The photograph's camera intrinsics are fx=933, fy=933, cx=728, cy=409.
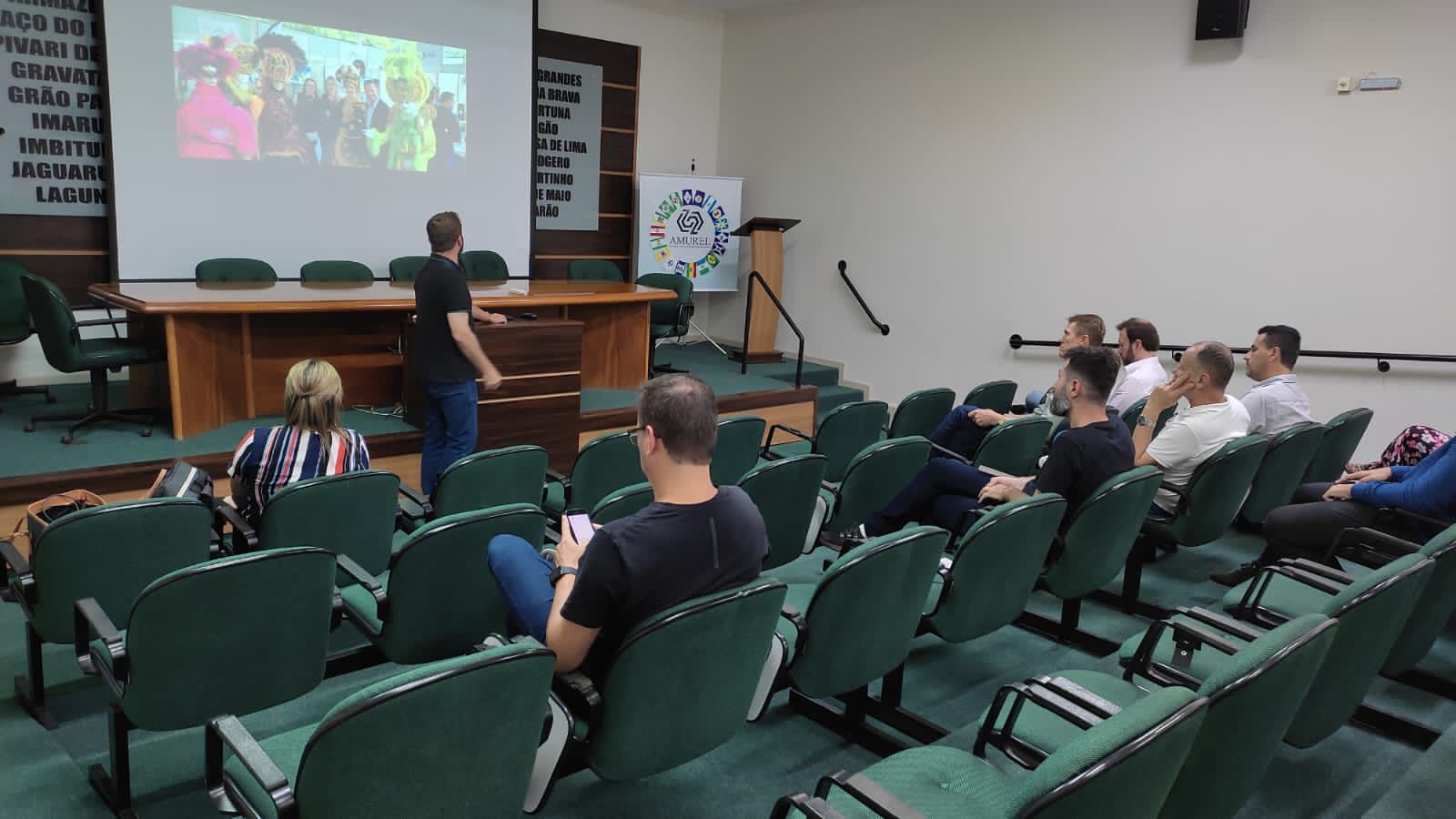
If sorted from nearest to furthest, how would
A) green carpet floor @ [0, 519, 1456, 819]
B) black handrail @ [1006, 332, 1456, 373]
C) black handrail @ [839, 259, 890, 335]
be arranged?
green carpet floor @ [0, 519, 1456, 819]
black handrail @ [1006, 332, 1456, 373]
black handrail @ [839, 259, 890, 335]

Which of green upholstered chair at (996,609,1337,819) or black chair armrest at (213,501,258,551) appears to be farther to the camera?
black chair armrest at (213,501,258,551)

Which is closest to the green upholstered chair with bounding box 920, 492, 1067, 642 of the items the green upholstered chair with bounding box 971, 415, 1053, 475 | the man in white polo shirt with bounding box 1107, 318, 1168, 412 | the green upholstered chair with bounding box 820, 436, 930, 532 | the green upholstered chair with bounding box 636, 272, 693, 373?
the green upholstered chair with bounding box 820, 436, 930, 532

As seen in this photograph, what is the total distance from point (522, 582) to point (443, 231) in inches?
101

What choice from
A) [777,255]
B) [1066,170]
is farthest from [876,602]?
[777,255]

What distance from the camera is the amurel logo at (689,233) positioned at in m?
8.82

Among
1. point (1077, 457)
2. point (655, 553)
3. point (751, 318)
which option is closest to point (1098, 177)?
point (751, 318)

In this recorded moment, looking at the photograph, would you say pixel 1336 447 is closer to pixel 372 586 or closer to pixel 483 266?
pixel 372 586

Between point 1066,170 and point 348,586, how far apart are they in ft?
19.8

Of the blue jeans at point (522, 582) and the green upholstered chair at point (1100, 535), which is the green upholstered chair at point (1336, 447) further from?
the blue jeans at point (522, 582)

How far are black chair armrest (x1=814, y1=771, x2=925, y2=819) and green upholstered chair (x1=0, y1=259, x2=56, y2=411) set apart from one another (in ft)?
19.5

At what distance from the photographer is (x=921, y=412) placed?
16.5 feet

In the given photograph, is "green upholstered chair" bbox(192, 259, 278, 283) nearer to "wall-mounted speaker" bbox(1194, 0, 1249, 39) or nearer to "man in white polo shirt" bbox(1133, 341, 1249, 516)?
"man in white polo shirt" bbox(1133, 341, 1249, 516)

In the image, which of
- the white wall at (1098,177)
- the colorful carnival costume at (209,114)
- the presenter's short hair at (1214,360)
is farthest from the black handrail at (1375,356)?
the colorful carnival costume at (209,114)

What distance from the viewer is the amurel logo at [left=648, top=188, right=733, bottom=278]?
8.82 metres
